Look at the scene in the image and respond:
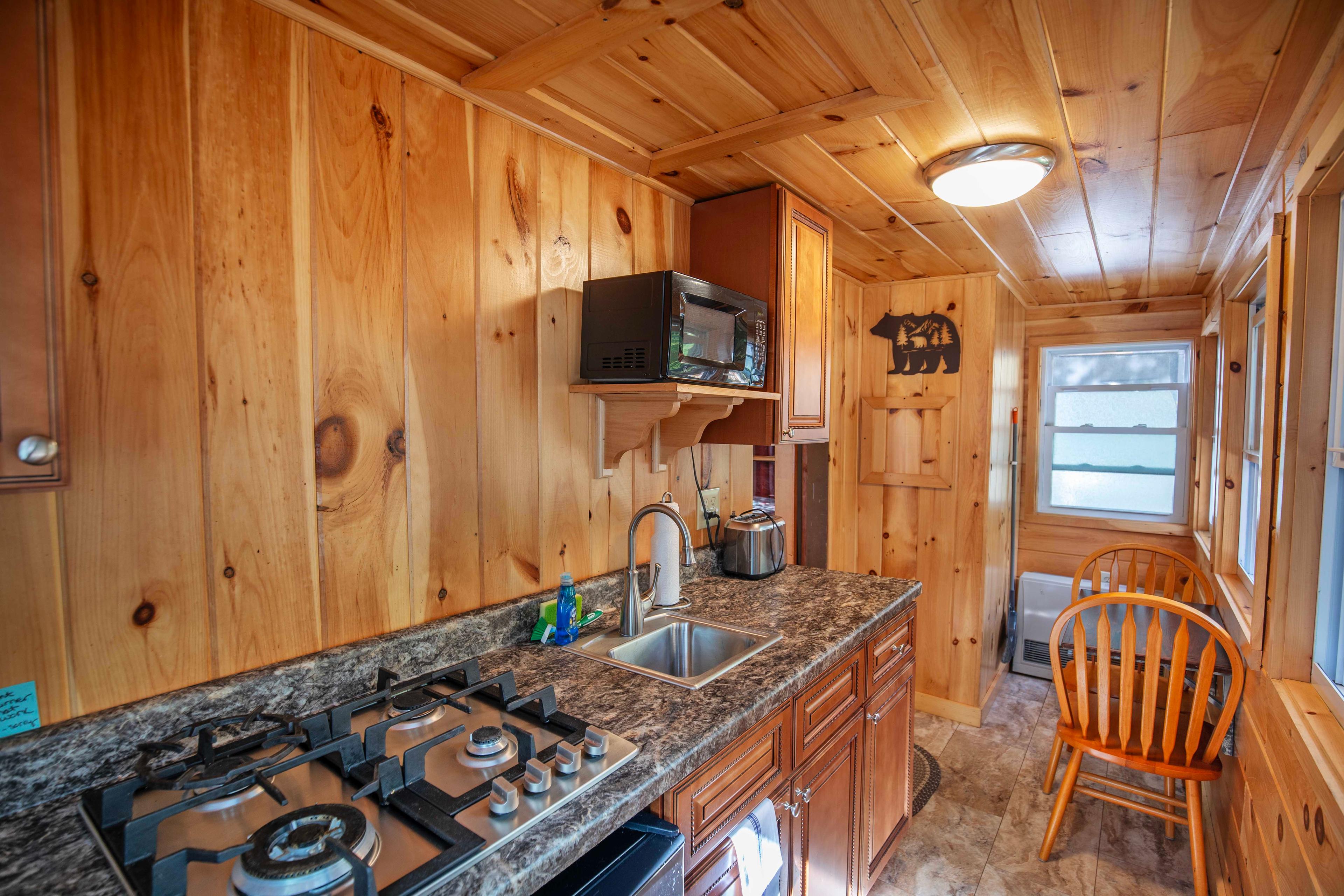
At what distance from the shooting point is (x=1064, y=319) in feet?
12.7

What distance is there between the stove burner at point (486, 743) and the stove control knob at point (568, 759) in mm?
101

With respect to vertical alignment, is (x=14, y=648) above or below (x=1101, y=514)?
above

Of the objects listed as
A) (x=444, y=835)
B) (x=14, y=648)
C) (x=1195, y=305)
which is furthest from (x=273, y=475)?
(x=1195, y=305)

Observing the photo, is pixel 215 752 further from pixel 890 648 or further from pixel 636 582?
pixel 890 648

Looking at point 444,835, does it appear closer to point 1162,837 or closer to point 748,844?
point 748,844

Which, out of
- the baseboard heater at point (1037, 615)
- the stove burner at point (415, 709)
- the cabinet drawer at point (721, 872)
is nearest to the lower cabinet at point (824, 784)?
the cabinet drawer at point (721, 872)

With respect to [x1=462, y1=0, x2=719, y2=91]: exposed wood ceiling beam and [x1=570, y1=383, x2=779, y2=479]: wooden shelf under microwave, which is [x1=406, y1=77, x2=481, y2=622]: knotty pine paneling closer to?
[x1=462, y1=0, x2=719, y2=91]: exposed wood ceiling beam

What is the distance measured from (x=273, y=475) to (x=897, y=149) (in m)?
1.63

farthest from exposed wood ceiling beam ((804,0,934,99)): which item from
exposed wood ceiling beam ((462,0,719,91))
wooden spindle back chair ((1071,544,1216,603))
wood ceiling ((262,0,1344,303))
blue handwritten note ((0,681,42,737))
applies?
wooden spindle back chair ((1071,544,1216,603))

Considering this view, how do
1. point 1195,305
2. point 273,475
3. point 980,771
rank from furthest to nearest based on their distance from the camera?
1. point 1195,305
2. point 980,771
3. point 273,475

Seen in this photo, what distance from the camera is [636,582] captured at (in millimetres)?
1658

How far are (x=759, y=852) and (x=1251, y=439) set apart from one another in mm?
2416

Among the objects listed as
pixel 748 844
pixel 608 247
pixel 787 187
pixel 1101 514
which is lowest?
→ pixel 748 844

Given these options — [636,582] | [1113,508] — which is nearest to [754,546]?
[636,582]
